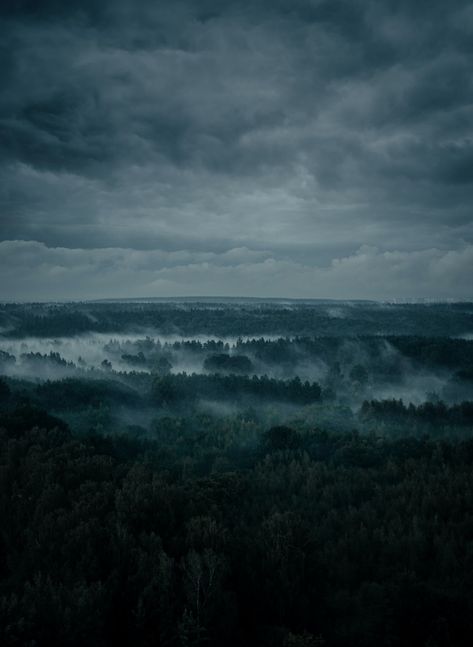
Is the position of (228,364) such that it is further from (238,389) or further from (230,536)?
(230,536)

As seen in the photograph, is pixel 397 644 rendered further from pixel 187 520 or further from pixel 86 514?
pixel 86 514

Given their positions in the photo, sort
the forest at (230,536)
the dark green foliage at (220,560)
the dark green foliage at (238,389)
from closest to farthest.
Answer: the dark green foliage at (220,560)
the forest at (230,536)
the dark green foliage at (238,389)

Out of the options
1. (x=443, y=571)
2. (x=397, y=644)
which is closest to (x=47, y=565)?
(x=397, y=644)

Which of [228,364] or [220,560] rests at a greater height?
[220,560]

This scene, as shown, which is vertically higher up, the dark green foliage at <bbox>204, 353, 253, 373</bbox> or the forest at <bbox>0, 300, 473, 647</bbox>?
the forest at <bbox>0, 300, 473, 647</bbox>

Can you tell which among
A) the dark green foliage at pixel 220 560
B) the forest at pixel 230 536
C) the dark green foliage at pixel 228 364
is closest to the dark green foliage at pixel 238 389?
the forest at pixel 230 536

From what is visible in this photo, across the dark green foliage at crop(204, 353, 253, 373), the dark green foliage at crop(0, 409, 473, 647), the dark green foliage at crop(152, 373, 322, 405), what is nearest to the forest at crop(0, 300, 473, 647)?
the dark green foliage at crop(0, 409, 473, 647)

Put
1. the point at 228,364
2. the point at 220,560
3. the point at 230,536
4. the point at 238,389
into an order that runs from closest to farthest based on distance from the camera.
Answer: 1. the point at 220,560
2. the point at 230,536
3. the point at 238,389
4. the point at 228,364

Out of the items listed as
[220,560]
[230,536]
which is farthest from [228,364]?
[220,560]

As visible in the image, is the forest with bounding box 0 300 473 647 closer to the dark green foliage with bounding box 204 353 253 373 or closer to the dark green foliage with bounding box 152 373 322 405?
the dark green foliage with bounding box 152 373 322 405

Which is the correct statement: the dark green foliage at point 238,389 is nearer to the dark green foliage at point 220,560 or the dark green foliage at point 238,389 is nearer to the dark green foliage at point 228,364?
the dark green foliage at point 228,364

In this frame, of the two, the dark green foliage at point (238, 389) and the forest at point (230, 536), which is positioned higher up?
the forest at point (230, 536)
